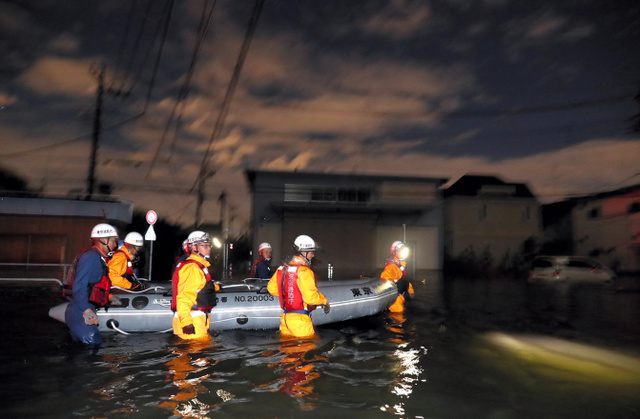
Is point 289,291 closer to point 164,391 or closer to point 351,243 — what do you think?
point 164,391

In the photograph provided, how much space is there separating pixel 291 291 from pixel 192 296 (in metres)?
1.33

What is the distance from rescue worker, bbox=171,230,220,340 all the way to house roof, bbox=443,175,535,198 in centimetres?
3087

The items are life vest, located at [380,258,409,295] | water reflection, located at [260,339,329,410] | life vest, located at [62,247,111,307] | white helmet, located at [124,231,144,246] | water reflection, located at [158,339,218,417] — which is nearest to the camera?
water reflection, located at [158,339,218,417]

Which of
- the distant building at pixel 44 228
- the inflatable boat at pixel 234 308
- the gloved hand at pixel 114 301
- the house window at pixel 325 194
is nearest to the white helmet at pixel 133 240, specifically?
the inflatable boat at pixel 234 308

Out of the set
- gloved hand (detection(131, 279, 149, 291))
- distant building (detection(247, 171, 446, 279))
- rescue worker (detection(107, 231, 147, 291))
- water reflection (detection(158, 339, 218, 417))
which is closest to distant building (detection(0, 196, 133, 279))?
distant building (detection(247, 171, 446, 279))

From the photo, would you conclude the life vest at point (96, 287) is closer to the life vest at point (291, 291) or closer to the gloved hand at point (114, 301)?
the gloved hand at point (114, 301)

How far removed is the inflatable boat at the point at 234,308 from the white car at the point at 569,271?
13956 mm

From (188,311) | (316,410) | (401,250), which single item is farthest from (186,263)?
(401,250)

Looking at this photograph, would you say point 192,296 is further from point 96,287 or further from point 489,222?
point 489,222

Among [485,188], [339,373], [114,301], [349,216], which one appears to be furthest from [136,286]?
[485,188]

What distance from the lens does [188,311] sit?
586 centimetres

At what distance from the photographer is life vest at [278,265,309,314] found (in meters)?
6.37

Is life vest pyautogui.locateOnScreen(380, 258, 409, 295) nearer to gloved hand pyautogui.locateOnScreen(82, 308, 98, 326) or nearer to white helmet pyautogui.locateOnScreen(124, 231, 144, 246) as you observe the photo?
white helmet pyautogui.locateOnScreen(124, 231, 144, 246)

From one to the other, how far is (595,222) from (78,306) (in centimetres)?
3760
